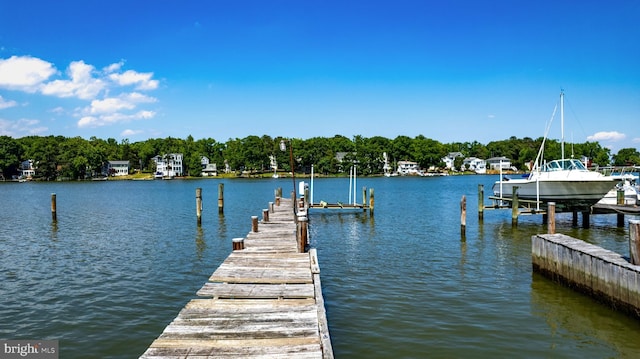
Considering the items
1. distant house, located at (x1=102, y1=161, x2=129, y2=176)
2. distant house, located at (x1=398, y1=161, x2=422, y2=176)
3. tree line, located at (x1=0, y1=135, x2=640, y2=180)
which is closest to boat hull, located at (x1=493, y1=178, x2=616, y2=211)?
tree line, located at (x1=0, y1=135, x2=640, y2=180)

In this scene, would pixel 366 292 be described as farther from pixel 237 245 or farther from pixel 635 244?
pixel 635 244

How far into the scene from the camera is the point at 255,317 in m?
8.84

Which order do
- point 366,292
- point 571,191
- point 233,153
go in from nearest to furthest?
point 366,292 < point 571,191 < point 233,153

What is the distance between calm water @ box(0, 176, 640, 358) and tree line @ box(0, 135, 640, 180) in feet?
438

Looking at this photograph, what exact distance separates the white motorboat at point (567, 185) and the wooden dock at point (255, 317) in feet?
71.7

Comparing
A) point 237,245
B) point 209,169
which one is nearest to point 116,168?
point 209,169

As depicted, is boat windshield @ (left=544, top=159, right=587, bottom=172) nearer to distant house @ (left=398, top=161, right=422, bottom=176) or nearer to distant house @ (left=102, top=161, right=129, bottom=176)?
distant house @ (left=398, top=161, right=422, bottom=176)

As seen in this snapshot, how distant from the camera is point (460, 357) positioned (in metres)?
10.1

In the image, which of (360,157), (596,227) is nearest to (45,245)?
(596,227)

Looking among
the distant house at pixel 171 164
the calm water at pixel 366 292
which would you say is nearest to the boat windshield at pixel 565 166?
the calm water at pixel 366 292

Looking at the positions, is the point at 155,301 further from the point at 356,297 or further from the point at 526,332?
the point at 526,332

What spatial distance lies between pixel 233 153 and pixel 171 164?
2307 centimetres

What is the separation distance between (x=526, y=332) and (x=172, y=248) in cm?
1728

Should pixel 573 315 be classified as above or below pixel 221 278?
below
